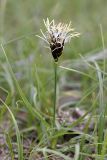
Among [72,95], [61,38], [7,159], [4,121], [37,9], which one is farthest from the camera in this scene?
[37,9]

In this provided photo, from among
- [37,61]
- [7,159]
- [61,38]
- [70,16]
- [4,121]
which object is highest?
[70,16]

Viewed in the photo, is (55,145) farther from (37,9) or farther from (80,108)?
Answer: (37,9)

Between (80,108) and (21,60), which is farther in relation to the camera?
(21,60)

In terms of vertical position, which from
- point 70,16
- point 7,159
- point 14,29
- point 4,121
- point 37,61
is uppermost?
point 70,16

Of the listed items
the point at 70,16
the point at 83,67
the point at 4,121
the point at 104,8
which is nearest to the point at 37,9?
the point at 70,16

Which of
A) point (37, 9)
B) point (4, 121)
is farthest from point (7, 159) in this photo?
point (37, 9)

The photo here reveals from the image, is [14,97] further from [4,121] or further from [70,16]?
[70,16]

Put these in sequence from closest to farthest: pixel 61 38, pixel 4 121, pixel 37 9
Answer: pixel 61 38 → pixel 4 121 → pixel 37 9

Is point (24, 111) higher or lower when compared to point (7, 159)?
higher

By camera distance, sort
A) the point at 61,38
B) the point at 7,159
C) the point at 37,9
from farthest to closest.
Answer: the point at 37,9 < the point at 7,159 < the point at 61,38
